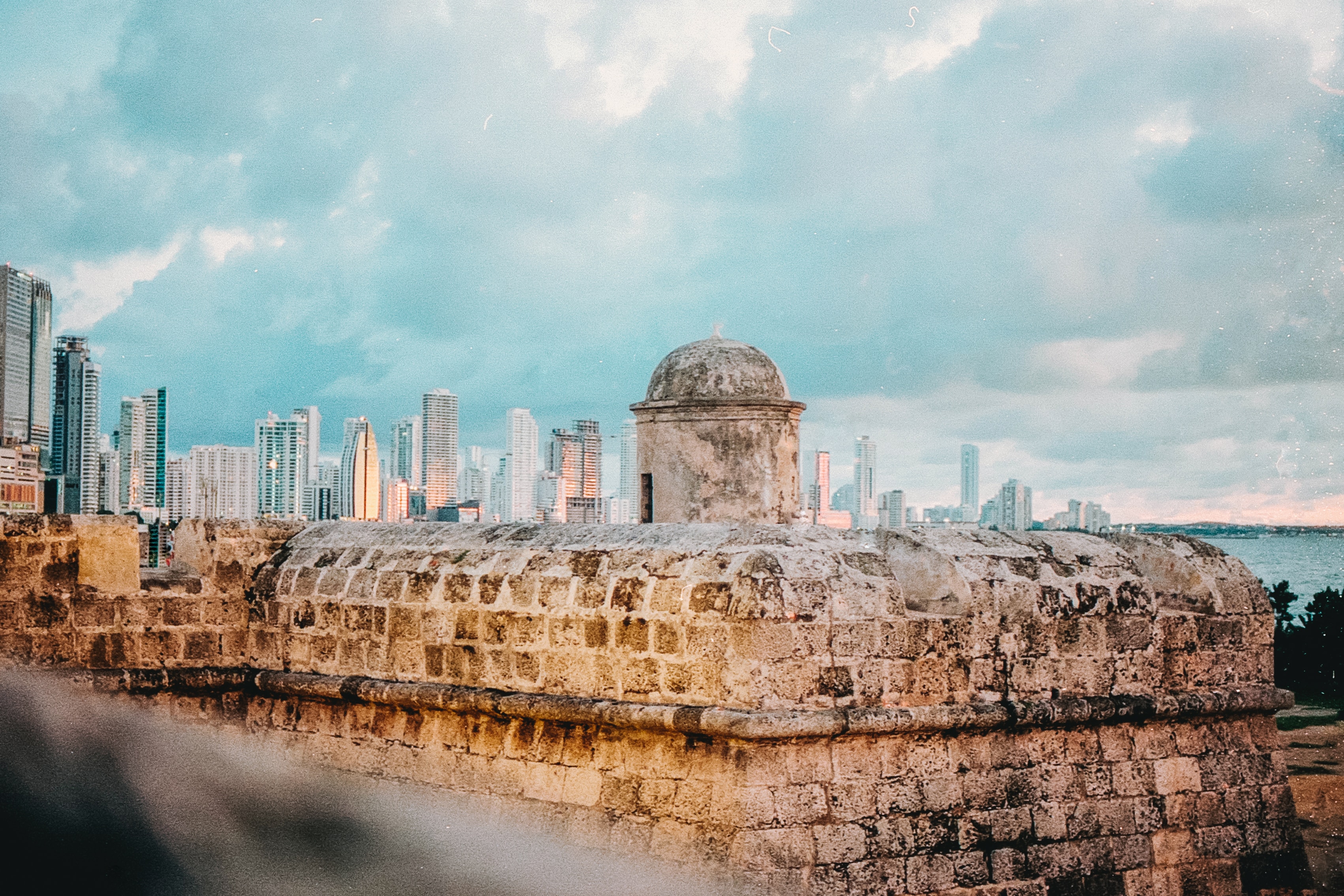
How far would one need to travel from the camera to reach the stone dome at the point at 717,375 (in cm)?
1198

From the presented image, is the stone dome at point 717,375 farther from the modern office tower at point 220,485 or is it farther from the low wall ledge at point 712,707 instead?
the modern office tower at point 220,485

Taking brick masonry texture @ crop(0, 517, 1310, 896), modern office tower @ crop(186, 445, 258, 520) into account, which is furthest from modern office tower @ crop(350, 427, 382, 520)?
modern office tower @ crop(186, 445, 258, 520)

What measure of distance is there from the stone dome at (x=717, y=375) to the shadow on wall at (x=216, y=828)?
6.44m

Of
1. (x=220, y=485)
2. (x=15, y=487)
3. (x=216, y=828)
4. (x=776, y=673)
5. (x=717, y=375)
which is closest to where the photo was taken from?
(x=776, y=673)

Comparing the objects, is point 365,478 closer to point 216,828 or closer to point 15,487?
point 15,487

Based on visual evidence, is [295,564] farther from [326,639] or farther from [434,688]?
[434,688]

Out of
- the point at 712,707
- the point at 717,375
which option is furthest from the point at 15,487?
the point at 712,707

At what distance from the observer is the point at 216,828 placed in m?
5.55

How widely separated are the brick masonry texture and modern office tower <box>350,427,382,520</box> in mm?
4763

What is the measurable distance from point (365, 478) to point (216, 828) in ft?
23.4

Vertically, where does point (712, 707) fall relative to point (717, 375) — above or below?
below

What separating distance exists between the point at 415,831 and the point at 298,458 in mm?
45932

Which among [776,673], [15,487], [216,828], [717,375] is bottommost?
[216,828]

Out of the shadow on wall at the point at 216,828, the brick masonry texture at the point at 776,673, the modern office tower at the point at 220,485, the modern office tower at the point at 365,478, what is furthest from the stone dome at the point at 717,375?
the modern office tower at the point at 220,485
